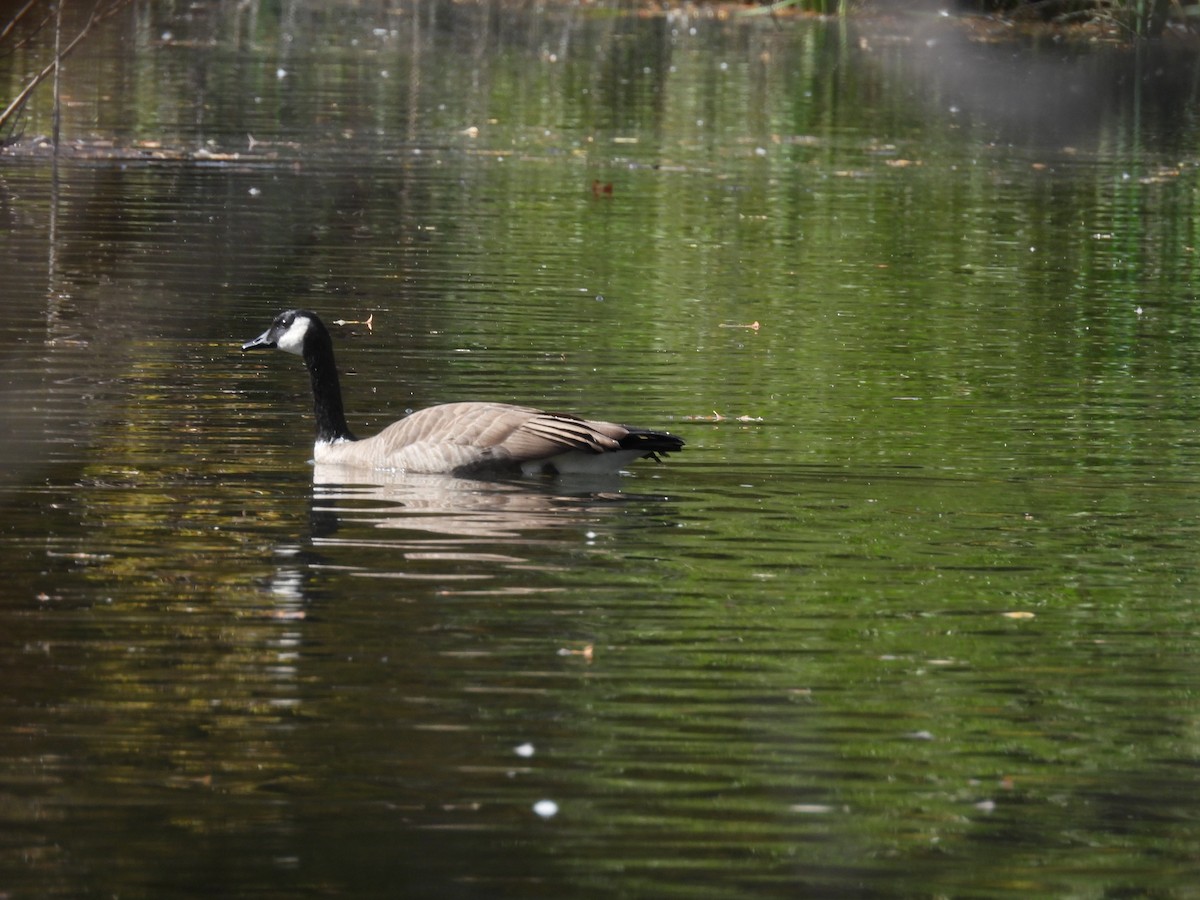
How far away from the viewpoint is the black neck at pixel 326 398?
12.4 metres

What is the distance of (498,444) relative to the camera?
11.8 m

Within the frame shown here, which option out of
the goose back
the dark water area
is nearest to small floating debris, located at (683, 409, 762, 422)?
the dark water area

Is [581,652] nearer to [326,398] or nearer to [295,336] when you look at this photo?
[326,398]

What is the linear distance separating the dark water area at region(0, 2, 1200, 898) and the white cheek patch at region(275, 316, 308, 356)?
1.84 ft

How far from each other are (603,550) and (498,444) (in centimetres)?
152

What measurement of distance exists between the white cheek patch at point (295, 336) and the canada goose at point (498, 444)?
95 cm

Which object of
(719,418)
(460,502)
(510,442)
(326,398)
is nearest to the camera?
(460,502)

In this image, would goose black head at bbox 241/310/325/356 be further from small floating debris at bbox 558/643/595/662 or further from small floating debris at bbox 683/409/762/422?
small floating debris at bbox 558/643/595/662

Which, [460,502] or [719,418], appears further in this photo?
[719,418]

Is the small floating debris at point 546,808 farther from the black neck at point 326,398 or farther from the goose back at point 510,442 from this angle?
the black neck at point 326,398

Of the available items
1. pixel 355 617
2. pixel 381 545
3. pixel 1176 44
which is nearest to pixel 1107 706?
pixel 355 617

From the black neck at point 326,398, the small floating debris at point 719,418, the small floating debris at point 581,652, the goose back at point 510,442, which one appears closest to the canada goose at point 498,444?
the goose back at point 510,442

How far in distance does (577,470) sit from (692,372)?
3.80 meters

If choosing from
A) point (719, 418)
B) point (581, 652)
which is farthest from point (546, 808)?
point (719, 418)
